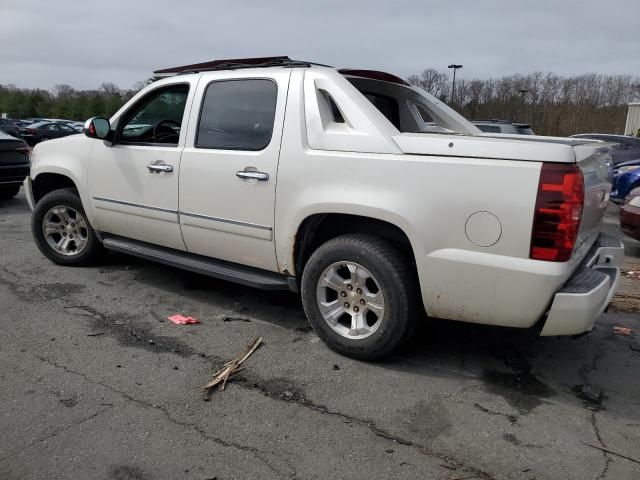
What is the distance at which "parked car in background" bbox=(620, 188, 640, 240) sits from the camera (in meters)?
6.34

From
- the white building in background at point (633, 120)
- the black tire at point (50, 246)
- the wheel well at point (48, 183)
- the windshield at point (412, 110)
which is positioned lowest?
the black tire at point (50, 246)

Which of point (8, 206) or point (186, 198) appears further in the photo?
point (8, 206)

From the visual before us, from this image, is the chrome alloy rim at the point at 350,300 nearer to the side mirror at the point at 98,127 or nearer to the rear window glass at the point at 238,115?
the rear window glass at the point at 238,115

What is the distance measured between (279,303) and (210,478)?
7.58ft

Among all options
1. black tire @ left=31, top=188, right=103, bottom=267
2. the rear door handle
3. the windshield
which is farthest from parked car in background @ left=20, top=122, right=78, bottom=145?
the windshield

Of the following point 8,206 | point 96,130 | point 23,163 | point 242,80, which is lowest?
point 8,206

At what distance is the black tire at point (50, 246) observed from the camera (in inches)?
206

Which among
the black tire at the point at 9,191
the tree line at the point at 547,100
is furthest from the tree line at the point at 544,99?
the black tire at the point at 9,191

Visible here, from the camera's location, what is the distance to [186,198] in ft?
13.6

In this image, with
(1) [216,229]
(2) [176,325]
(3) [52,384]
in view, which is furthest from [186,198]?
(3) [52,384]

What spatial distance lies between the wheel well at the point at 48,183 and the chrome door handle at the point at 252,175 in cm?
251

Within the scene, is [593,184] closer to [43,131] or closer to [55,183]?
[55,183]

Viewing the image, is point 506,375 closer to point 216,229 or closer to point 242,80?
point 216,229

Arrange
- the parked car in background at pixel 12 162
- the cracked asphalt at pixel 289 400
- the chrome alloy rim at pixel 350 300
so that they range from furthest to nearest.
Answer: the parked car in background at pixel 12 162 < the chrome alloy rim at pixel 350 300 < the cracked asphalt at pixel 289 400
